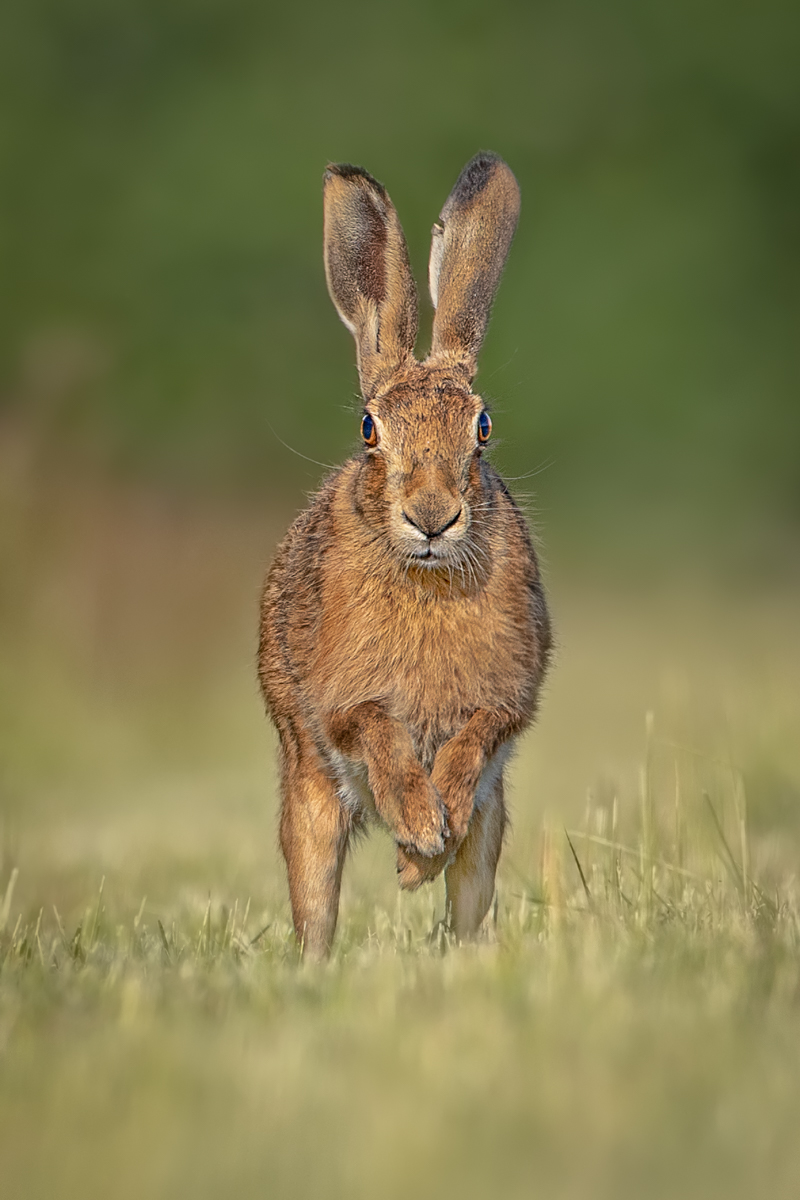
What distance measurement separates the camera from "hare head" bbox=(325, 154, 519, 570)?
5.07 metres

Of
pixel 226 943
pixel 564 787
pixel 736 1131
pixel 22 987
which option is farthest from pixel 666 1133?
pixel 564 787

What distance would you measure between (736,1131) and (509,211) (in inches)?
155

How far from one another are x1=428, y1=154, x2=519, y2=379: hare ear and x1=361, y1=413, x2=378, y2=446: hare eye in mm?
580

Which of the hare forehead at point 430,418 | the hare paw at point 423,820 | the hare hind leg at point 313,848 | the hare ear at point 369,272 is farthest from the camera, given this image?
the hare ear at point 369,272

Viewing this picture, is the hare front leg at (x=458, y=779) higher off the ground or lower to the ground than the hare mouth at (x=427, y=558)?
lower

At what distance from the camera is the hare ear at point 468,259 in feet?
18.8

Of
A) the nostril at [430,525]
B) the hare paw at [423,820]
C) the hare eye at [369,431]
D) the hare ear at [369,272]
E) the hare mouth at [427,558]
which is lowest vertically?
the hare paw at [423,820]

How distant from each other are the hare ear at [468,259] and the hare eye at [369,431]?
58cm

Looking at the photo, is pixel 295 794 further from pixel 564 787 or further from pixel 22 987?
pixel 564 787

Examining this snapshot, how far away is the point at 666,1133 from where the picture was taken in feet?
8.51

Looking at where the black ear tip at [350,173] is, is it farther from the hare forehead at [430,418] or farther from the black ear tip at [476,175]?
the hare forehead at [430,418]

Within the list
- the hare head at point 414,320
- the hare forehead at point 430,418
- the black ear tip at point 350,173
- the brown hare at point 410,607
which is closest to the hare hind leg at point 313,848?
the brown hare at point 410,607

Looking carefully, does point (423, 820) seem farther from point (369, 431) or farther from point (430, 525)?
point (369, 431)

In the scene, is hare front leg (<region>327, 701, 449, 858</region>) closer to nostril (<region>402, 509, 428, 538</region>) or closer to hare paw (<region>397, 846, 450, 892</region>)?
hare paw (<region>397, 846, 450, 892</region>)
